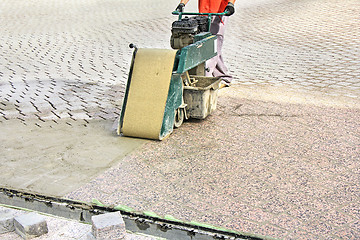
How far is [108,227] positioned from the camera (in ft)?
9.68

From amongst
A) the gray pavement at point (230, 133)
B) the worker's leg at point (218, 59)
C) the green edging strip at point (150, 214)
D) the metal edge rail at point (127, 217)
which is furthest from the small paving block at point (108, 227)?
the worker's leg at point (218, 59)

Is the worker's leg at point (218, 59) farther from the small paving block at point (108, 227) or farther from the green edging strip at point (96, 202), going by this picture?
the small paving block at point (108, 227)

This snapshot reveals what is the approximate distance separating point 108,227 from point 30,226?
1.78 feet

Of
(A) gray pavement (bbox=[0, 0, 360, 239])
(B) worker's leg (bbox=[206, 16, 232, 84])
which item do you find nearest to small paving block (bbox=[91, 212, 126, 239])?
(A) gray pavement (bbox=[0, 0, 360, 239])

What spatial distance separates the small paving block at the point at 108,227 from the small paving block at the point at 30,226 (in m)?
0.36

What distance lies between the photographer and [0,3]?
1592 centimetres

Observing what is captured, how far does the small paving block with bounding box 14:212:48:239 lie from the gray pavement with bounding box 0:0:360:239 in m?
0.51

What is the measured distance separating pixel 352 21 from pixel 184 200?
950 centimetres

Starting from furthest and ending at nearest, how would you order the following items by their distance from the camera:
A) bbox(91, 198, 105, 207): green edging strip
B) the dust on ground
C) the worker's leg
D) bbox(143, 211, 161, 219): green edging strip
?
the worker's leg < the dust on ground < bbox(91, 198, 105, 207): green edging strip < bbox(143, 211, 161, 219): green edging strip

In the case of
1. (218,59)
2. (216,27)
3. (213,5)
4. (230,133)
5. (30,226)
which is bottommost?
(230,133)

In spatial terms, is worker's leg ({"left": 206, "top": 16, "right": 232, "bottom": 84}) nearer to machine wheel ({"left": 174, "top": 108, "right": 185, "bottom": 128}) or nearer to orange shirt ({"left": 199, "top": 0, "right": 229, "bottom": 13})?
orange shirt ({"left": 199, "top": 0, "right": 229, "bottom": 13})

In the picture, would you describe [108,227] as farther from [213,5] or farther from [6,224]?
[213,5]

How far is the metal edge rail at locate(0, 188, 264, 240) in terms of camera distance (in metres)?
2.99

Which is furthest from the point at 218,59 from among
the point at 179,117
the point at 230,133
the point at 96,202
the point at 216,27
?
the point at 96,202
